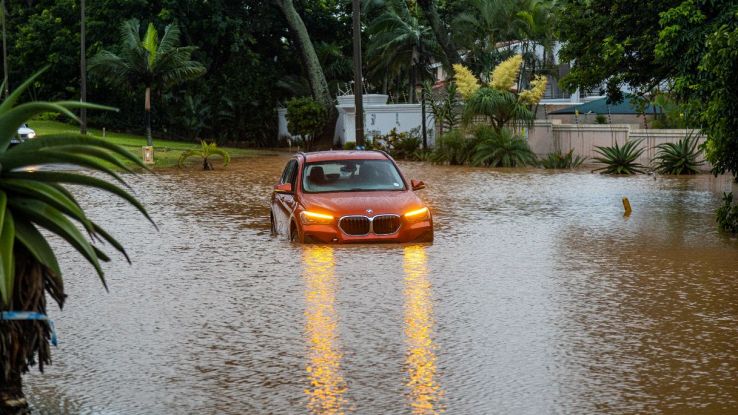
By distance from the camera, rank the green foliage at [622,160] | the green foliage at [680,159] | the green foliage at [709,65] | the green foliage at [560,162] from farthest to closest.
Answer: the green foliage at [560,162], the green foliage at [622,160], the green foliage at [680,159], the green foliage at [709,65]

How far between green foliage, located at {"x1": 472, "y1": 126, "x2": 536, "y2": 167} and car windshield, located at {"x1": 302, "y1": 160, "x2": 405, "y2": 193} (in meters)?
23.5

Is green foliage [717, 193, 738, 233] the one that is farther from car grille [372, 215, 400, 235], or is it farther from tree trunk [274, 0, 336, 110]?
tree trunk [274, 0, 336, 110]

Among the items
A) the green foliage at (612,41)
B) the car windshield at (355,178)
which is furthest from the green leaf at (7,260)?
the green foliage at (612,41)

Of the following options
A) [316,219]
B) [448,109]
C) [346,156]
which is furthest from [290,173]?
[448,109]

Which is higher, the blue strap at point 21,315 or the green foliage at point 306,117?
the green foliage at point 306,117

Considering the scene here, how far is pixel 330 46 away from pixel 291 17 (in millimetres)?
5673

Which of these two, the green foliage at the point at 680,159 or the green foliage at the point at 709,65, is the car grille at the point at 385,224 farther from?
the green foliage at the point at 680,159

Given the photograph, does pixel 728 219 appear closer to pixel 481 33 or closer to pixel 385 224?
pixel 385 224

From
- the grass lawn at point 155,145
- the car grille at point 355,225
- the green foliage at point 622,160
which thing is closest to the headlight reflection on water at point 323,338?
the car grille at point 355,225

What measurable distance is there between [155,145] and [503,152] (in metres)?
20.7

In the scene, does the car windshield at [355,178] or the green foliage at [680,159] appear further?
the green foliage at [680,159]

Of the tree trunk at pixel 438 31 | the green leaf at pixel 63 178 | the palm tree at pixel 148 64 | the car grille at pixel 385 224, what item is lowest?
the car grille at pixel 385 224

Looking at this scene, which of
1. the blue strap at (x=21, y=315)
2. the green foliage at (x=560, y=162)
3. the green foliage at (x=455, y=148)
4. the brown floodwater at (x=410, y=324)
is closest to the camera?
the blue strap at (x=21, y=315)

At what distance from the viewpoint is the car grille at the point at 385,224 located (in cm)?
1719
